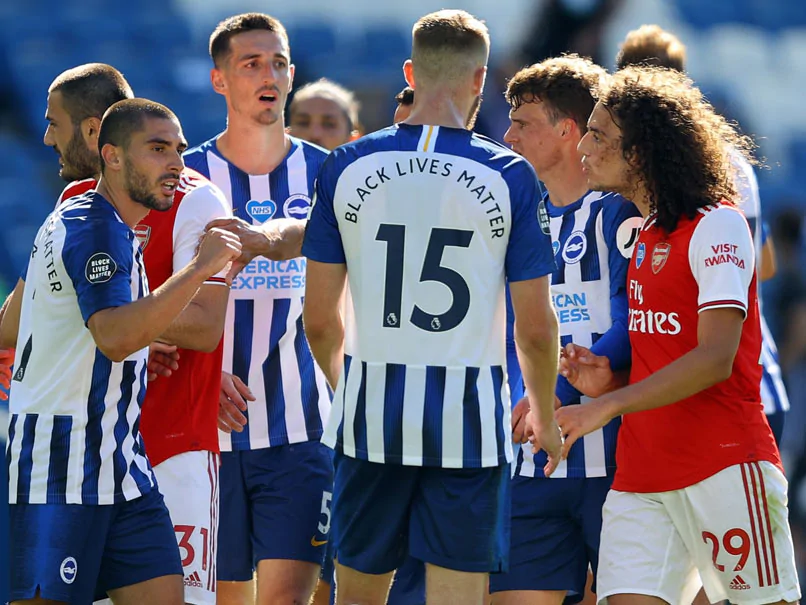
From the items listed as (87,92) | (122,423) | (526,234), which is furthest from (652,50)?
(122,423)

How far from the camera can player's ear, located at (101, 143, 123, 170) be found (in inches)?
162

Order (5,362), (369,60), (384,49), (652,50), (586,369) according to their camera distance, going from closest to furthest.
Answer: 1. (586,369)
2. (5,362)
3. (652,50)
4. (369,60)
5. (384,49)

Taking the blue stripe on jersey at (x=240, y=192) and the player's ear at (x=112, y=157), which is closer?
the player's ear at (x=112, y=157)

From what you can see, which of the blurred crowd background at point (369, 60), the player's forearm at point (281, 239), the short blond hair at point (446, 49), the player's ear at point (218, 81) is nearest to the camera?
the short blond hair at point (446, 49)

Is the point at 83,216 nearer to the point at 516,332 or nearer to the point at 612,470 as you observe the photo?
the point at 516,332

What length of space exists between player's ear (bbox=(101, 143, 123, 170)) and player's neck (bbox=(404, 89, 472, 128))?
3.17ft

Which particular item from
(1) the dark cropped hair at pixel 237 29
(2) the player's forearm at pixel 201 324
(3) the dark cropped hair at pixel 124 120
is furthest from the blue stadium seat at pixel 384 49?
(3) the dark cropped hair at pixel 124 120

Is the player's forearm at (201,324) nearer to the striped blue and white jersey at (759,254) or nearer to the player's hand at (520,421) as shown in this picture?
the player's hand at (520,421)

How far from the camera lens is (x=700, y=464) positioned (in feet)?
13.3

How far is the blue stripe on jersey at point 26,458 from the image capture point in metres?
3.94

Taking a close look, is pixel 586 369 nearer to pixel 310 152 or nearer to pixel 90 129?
pixel 310 152

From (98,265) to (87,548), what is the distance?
888mm

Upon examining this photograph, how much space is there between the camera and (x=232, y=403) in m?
5.00

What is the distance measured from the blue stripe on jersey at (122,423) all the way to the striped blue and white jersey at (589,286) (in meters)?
1.55
